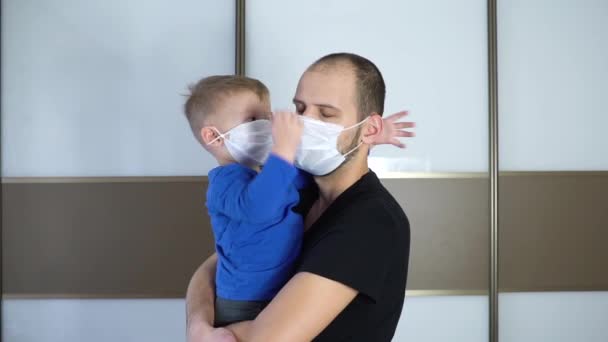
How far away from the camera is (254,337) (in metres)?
1.03

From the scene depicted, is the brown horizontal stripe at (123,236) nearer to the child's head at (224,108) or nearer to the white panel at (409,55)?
the white panel at (409,55)

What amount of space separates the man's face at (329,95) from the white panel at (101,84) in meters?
1.38

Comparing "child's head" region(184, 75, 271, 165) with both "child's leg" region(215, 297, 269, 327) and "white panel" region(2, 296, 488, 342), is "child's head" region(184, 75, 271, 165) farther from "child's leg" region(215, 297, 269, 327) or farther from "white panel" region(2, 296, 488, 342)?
"white panel" region(2, 296, 488, 342)

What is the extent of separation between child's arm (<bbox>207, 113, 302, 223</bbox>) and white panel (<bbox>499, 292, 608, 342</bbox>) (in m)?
1.79

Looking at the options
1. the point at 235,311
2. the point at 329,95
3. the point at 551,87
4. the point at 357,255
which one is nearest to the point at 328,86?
the point at 329,95

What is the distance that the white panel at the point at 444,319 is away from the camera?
2582 mm

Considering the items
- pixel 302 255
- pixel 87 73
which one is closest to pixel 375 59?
pixel 87 73

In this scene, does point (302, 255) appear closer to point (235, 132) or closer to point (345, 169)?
point (345, 169)

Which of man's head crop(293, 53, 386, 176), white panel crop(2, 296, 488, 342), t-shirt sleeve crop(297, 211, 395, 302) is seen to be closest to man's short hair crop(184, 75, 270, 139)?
man's head crop(293, 53, 386, 176)

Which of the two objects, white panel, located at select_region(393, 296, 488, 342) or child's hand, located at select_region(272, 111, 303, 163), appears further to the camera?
white panel, located at select_region(393, 296, 488, 342)

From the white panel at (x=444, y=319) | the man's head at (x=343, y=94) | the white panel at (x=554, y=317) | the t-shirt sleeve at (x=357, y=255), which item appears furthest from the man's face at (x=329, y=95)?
the white panel at (x=554, y=317)

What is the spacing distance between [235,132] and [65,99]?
148 cm

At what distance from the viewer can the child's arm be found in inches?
43.5

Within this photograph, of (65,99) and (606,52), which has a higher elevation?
(606,52)
